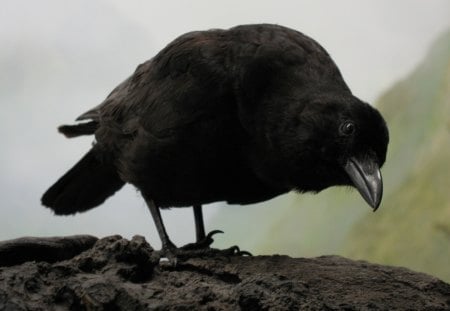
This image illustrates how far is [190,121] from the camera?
11.4 feet

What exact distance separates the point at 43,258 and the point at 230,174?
886 millimetres

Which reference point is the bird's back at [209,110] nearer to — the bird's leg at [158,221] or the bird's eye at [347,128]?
the bird's leg at [158,221]

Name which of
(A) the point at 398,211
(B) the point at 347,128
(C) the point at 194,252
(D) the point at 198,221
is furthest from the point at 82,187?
(A) the point at 398,211

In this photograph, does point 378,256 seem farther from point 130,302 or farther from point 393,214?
point 130,302

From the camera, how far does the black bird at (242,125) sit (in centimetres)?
308

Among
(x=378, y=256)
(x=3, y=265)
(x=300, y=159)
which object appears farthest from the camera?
(x=378, y=256)

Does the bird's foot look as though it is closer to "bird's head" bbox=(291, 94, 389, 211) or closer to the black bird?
the black bird

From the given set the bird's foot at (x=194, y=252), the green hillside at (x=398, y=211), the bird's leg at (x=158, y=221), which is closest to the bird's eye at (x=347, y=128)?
the bird's foot at (x=194, y=252)

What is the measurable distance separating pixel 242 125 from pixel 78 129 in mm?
1278

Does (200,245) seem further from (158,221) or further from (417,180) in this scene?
(417,180)

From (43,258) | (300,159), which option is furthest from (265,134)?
(43,258)

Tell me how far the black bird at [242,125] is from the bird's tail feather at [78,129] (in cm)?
34

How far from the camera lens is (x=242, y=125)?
3426 millimetres

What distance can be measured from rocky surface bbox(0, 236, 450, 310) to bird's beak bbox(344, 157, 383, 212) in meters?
0.30
